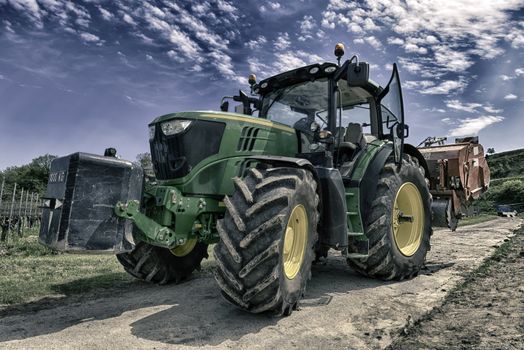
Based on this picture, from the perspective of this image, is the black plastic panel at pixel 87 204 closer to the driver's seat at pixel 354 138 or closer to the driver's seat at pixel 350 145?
the driver's seat at pixel 350 145

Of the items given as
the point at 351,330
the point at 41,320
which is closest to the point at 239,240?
the point at 351,330

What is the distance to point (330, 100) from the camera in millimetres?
5188

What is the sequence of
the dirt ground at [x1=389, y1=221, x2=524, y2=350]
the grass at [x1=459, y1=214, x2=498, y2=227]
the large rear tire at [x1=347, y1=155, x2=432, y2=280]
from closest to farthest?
the dirt ground at [x1=389, y1=221, x2=524, y2=350] < the large rear tire at [x1=347, y1=155, x2=432, y2=280] < the grass at [x1=459, y1=214, x2=498, y2=227]

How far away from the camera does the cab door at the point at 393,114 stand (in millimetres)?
5832

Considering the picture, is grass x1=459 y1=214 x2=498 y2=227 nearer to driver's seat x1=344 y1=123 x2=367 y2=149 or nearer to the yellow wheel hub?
driver's seat x1=344 y1=123 x2=367 y2=149

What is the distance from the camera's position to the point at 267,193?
357 centimetres

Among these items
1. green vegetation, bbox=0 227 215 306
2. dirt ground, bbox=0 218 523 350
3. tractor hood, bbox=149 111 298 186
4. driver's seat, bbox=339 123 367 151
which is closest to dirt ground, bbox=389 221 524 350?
dirt ground, bbox=0 218 523 350

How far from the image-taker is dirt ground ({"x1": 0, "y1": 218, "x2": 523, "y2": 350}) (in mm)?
3176

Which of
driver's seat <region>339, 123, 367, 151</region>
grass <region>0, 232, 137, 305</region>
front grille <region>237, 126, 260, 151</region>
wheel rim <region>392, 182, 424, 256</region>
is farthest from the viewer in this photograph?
wheel rim <region>392, 182, 424, 256</region>

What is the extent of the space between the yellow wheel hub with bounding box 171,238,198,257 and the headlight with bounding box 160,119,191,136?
4.91 ft

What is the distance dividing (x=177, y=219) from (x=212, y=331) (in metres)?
1.18

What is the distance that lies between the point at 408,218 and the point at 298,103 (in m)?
2.19

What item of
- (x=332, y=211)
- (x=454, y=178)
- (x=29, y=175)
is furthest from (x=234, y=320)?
(x=29, y=175)

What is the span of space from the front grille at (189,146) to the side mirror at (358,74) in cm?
154
